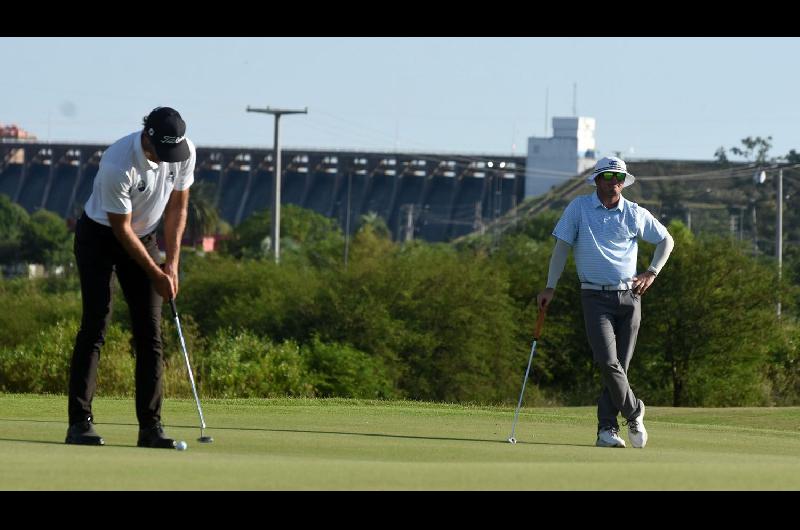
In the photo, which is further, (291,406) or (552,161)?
(552,161)

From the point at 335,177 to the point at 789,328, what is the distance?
148651mm

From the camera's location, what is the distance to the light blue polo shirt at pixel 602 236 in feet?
34.7

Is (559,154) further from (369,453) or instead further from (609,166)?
(369,453)

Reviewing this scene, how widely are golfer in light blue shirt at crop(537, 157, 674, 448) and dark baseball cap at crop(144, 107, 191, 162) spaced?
2924 mm

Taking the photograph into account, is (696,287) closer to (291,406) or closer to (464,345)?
(464,345)

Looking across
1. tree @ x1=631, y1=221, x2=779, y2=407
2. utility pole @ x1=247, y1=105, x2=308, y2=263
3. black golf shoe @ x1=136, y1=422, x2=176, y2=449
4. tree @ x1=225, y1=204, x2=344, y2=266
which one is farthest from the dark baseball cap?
tree @ x1=225, y1=204, x2=344, y2=266

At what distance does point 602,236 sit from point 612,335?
0.67 meters

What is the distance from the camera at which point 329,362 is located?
4116 cm

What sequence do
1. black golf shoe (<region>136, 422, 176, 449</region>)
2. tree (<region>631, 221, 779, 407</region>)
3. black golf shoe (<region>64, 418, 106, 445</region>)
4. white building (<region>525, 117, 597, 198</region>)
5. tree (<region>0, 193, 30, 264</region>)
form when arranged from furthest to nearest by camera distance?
1. white building (<region>525, 117, 597, 198</region>)
2. tree (<region>0, 193, 30, 264</region>)
3. tree (<region>631, 221, 779, 407</region>)
4. black golf shoe (<region>64, 418, 106, 445</region>)
5. black golf shoe (<region>136, 422, 176, 449</region>)

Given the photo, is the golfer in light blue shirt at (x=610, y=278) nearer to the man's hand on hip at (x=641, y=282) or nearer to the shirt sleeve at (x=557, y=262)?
the man's hand on hip at (x=641, y=282)

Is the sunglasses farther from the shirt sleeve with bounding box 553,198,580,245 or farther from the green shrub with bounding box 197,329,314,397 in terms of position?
the green shrub with bounding box 197,329,314,397

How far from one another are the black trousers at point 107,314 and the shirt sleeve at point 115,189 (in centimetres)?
28

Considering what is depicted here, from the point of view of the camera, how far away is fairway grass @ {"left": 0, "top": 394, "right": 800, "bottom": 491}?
21.5ft

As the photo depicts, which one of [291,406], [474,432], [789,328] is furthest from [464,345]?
[474,432]
